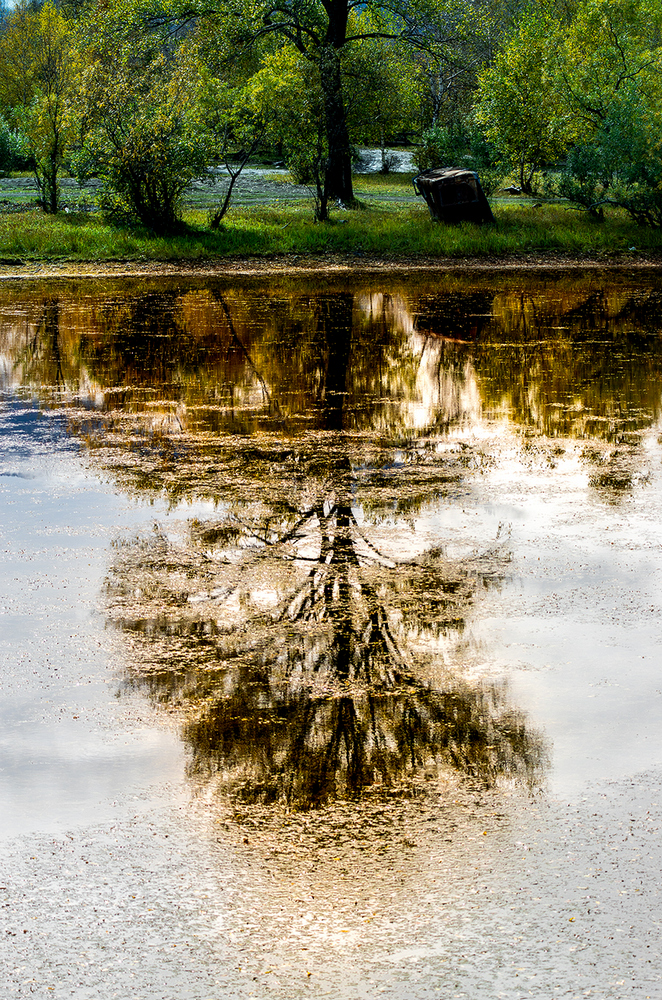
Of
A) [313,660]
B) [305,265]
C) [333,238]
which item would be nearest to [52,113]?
[333,238]

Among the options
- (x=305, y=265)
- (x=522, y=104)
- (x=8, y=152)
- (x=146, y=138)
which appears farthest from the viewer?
(x=8, y=152)

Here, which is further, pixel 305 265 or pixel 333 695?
pixel 305 265

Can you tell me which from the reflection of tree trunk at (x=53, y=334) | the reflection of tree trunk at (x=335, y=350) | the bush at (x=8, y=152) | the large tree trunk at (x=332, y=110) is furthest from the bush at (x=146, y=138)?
the bush at (x=8, y=152)

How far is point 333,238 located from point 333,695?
917 inches

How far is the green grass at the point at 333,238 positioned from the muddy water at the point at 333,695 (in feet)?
49.0

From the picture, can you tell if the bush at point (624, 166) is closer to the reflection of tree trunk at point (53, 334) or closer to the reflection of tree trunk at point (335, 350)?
the reflection of tree trunk at point (335, 350)

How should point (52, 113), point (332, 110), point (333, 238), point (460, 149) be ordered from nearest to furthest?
point (333, 238) → point (332, 110) → point (52, 113) → point (460, 149)

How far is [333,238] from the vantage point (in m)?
28.2

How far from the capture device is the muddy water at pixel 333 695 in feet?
13.6

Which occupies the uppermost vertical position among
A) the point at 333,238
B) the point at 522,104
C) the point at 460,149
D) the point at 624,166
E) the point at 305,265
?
the point at 522,104

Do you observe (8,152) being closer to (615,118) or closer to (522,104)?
(522,104)

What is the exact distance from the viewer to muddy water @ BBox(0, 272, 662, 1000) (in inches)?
163

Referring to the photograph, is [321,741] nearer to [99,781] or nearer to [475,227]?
[99,781]

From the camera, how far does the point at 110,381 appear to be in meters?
14.8
